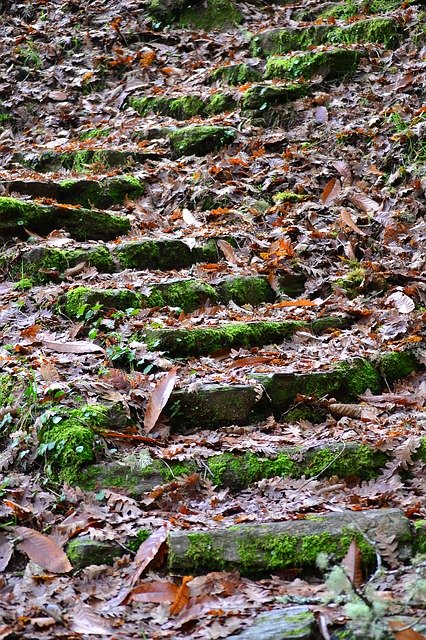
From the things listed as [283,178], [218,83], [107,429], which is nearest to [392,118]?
[283,178]

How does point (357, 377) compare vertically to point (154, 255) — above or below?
below

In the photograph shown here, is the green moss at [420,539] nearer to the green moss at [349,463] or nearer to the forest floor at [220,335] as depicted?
the forest floor at [220,335]

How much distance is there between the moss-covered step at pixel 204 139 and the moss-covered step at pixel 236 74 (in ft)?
4.74

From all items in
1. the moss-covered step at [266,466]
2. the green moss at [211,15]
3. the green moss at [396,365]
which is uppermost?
the green moss at [211,15]

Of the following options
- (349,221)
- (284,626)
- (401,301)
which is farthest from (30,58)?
(284,626)

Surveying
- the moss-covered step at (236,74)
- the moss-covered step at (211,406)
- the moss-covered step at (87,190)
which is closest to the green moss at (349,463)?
the moss-covered step at (211,406)

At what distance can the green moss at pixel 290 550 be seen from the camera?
3.08m

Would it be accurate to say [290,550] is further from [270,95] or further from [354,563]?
[270,95]

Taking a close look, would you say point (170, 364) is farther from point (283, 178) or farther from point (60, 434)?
point (283, 178)

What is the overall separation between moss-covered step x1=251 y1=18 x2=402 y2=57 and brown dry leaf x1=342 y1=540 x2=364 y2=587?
23.9 feet

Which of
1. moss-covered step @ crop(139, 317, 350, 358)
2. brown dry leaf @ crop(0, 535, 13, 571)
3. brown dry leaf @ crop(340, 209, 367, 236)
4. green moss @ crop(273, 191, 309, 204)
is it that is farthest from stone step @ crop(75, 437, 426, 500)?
green moss @ crop(273, 191, 309, 204)

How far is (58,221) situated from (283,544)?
4.09m

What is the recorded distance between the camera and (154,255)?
607 centimetres

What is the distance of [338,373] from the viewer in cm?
→ 454
